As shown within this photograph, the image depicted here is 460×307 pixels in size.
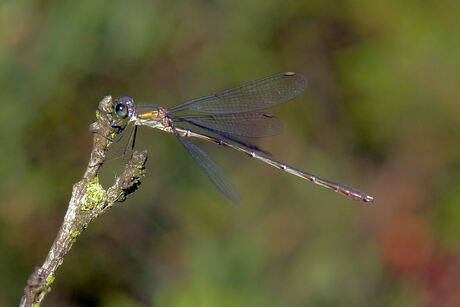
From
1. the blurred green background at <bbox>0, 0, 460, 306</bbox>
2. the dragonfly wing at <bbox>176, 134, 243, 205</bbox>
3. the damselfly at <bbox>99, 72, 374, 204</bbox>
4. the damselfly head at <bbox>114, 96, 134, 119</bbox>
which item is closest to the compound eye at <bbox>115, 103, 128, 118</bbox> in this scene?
the damselfly head at <bbox>114, 96, 134, 119</bbox>

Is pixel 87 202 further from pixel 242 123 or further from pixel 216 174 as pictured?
pixel 242 123

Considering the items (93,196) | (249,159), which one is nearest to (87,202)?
(93,196)

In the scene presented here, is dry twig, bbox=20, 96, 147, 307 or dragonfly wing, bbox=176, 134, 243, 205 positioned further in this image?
dragonfly wing, bbox=176, 134, 243, 205

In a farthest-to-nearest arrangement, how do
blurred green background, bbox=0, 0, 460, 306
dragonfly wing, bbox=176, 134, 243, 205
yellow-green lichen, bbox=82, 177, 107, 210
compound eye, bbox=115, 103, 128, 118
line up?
blurred green background, bbox=0, 0, 460, 306 < compound eye, bbox=115, 103, 128, 118 < dragonfly wing, bbox=176, 134, 243, 205 < yellow-green lichen, bbox=82, 177, 107, 210

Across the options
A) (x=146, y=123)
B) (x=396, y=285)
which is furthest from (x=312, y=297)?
(x=146, y=123)

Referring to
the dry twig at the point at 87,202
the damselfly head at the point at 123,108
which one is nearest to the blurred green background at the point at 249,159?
the damselfly head at the point at 123,108

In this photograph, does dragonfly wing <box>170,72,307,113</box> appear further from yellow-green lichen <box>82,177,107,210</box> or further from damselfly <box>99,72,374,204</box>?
yellow-green lichen <box>82,177,107,210</box>
